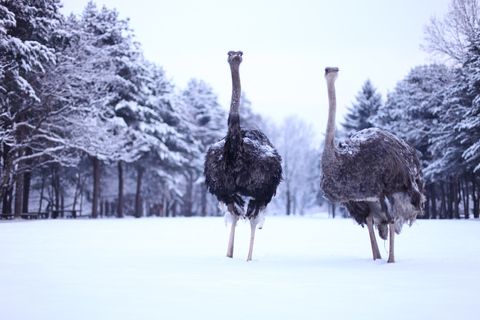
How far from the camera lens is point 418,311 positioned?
161 inches

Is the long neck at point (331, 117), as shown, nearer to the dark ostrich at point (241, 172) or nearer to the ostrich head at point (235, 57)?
the dark ostrich at point (241, 172)

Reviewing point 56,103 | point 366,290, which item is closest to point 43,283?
point 366,290

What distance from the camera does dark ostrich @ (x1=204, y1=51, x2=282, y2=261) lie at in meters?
7.81

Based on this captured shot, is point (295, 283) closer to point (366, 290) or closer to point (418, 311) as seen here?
point (366, 290)

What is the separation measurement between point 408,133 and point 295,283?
30.4 metres

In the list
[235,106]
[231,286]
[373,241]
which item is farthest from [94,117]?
[231,286]

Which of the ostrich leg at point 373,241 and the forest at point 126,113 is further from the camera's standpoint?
the forest at point 126,113

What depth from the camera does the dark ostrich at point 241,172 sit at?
25.6ft

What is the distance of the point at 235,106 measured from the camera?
26.6 ft

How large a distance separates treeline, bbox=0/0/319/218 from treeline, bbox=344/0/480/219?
14.7 metres

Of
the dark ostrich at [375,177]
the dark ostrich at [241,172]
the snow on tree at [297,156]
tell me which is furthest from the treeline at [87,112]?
the dark ostrich at [375,177]

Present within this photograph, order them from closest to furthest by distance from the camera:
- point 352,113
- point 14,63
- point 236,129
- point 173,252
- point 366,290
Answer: point 366,290, point 236,129, point 173,252, point 14,63, point 352,113

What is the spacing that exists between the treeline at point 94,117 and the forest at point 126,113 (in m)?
0.09

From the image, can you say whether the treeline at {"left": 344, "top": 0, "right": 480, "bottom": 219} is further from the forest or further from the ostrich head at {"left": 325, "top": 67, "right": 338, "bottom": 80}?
the ostrich head at {"left": 325, "top": 67, "right": 338, "bottom": 80}
